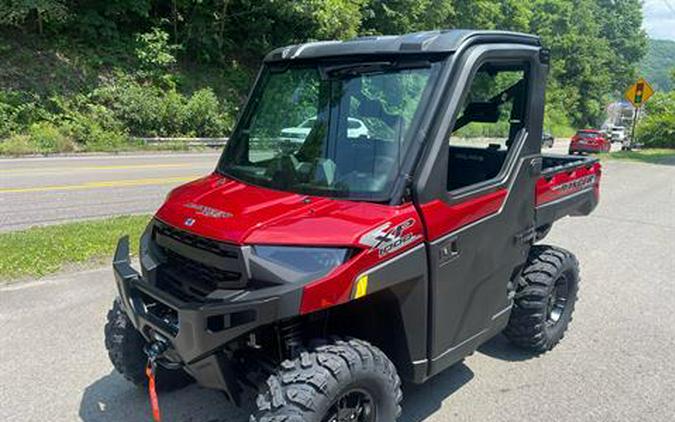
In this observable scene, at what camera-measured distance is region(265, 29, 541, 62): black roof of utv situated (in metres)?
2.97

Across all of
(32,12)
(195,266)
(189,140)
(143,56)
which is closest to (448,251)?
(195,266)

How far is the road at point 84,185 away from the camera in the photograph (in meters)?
9.51

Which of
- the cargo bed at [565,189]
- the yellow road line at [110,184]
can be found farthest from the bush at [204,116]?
the cargo bed at [565,189]

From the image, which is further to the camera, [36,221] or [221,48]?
[221,48]

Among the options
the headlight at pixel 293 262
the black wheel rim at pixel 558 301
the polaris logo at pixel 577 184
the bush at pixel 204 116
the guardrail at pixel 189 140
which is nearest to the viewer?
the headlight at pixel 293 262

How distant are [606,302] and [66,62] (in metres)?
22.5

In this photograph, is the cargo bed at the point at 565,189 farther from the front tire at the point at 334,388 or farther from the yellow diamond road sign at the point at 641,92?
the yellow diamond road sign at the point at 641,92

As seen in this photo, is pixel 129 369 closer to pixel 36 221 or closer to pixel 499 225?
pixel 499 225

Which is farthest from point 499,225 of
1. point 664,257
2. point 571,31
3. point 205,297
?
point 571,31

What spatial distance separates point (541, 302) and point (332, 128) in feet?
7.03

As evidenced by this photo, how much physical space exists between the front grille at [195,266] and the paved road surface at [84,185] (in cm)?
655

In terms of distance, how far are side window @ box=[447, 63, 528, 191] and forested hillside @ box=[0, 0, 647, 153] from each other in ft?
56.2

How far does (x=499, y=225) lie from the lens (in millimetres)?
3377

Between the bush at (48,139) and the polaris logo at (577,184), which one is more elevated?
the polaris logo at (577,184)
